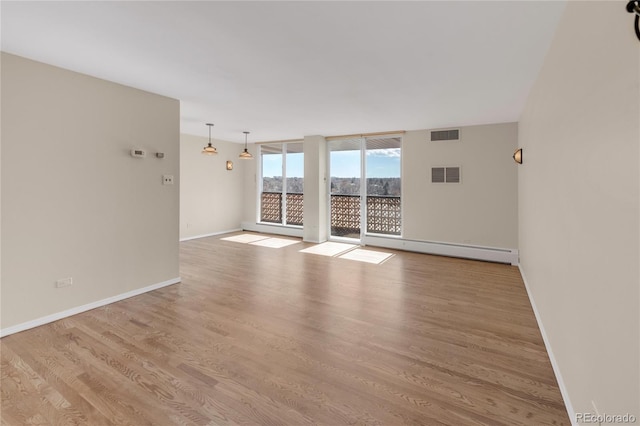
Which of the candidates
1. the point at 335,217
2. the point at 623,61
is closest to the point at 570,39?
the point at 623,61

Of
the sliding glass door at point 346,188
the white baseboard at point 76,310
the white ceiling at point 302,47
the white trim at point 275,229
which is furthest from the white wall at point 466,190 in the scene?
the white baseboard at point 76,310

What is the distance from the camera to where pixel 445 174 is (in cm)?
568

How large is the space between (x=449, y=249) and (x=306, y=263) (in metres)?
2.80

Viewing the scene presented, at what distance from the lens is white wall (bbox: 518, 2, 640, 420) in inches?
40.3

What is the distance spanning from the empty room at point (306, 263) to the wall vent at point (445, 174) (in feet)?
2.56

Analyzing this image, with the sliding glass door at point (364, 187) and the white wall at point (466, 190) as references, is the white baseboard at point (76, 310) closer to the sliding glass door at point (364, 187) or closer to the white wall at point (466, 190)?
the sliding glass door at point (364, 187)

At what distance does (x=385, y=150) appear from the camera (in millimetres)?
6488

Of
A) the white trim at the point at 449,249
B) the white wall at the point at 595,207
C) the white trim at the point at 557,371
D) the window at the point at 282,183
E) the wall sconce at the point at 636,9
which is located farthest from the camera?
the window at the point at 282,183

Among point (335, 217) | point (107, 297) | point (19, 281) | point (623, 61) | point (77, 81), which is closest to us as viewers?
point (623, 61)

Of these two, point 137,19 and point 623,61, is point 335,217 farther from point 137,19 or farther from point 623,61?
point 623,61

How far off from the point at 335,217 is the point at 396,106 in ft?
11.9

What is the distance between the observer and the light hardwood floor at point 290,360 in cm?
175

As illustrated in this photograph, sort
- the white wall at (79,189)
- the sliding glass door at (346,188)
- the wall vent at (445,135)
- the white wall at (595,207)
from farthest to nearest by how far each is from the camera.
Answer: the sliding glass door at (346,188)
the wall vent at (445,135)
the white wall at (79,189)
the white wall at (595,207)

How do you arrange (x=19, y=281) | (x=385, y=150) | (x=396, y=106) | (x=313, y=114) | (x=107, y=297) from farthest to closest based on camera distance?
(x=385, y=150) → (x=313, y=114) → (x=396, y=106) → (x=107, y=297) → (x=19, y=281)
